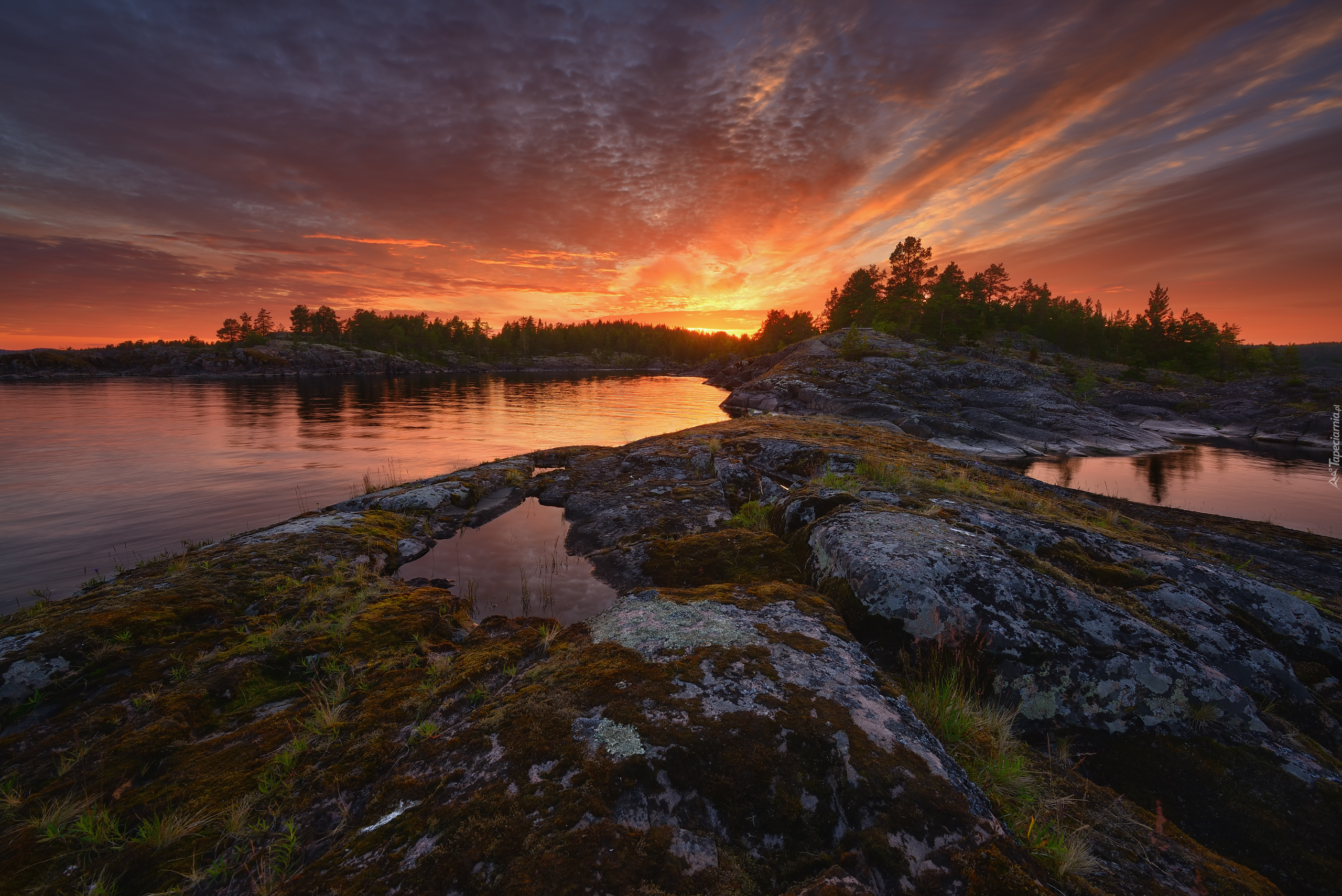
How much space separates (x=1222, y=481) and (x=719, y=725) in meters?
36.2

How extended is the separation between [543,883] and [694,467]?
46.2 feet

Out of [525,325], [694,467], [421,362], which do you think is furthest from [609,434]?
[525,325]

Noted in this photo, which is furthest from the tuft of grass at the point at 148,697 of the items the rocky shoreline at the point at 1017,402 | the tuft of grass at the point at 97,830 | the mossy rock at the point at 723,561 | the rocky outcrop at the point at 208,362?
the rocky outcrop at the point at 208,362

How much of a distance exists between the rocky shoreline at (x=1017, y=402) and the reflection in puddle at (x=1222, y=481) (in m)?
2.66

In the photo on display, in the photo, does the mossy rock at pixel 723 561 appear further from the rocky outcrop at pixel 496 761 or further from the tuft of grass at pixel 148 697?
the tuft of grass at pixel 148 697

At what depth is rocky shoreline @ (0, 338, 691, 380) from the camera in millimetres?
96750

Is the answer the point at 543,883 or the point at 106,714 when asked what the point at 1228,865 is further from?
the point at 106,714

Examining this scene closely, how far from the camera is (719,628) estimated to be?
5379 mm

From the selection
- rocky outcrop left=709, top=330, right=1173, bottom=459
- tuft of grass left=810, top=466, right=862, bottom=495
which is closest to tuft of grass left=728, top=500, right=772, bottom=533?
tuft of grass left=810, top=466, right=862, bottom=495

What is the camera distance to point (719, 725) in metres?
3.85

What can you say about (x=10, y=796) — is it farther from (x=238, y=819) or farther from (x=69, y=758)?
(x=238, y=819)

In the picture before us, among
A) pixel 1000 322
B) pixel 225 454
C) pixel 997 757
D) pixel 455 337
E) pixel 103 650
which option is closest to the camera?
pixel 997 757

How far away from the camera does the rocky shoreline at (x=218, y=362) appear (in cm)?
9675

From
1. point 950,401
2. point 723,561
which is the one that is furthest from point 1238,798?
point 950,401
